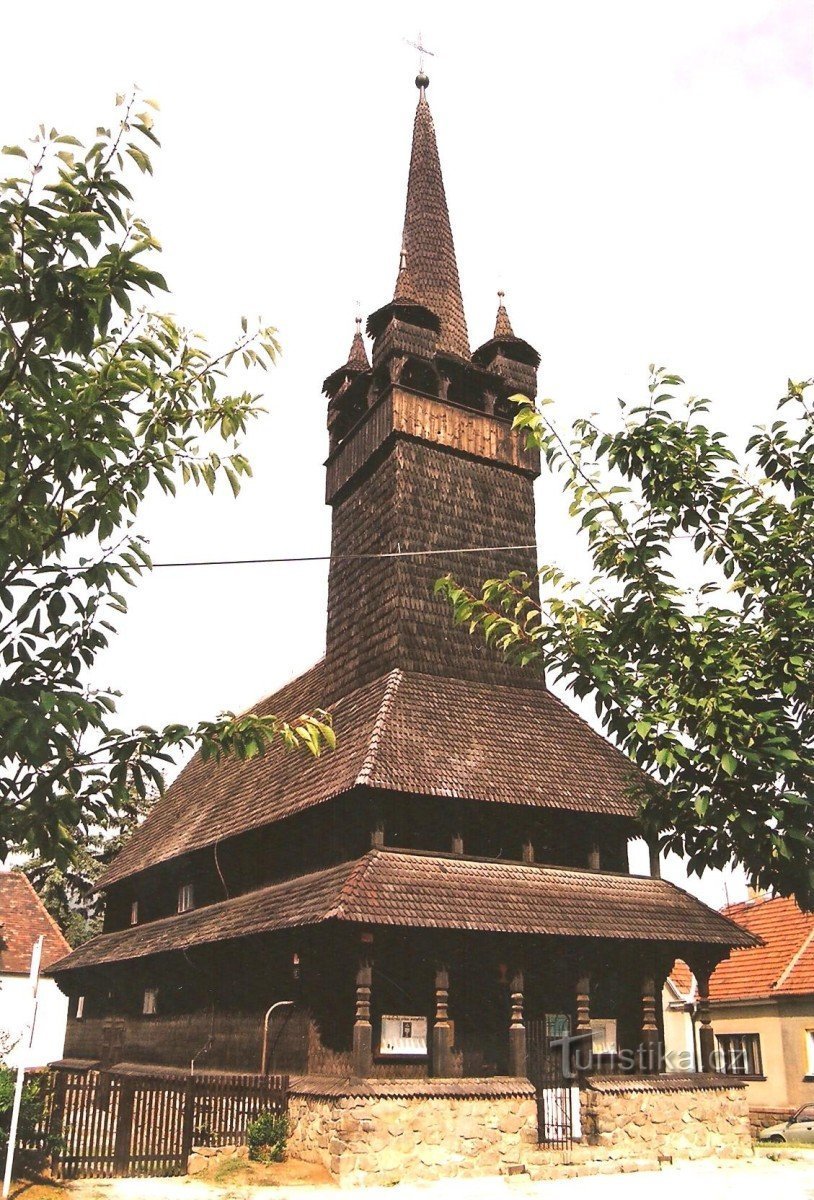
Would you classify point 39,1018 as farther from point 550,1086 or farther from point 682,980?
point 550,1086

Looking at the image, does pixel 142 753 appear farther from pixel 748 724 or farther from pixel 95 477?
pixel 748 724

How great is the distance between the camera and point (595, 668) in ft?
30.4

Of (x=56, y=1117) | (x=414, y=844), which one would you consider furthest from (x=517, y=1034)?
(x=56, y=1117)

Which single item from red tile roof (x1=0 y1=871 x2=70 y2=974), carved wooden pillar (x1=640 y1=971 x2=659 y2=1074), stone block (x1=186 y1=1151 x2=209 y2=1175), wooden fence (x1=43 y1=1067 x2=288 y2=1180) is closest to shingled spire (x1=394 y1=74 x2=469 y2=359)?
carved wooden pillar (x1=640 y1=971 x2=659 y2=1074)

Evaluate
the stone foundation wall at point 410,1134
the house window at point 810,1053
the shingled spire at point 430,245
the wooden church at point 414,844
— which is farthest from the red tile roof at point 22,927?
the shingled spire at point 430,245

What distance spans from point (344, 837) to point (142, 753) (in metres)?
12.1

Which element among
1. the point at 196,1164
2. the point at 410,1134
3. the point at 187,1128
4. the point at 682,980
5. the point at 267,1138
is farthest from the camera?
the point at 682,980

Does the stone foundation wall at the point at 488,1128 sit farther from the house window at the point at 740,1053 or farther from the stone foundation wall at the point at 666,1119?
the house window at the point at 740,1053

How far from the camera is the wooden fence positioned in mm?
13680

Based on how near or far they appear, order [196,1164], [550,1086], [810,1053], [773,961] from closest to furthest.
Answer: [196,1164] → [550,1086] → [810,1053] → [773,961]

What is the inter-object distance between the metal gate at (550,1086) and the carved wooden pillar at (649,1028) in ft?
5.05

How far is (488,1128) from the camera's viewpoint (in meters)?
16.0

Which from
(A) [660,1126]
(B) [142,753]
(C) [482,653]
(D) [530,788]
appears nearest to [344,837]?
(D) [530,788]

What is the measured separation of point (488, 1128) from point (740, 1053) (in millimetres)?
14862
